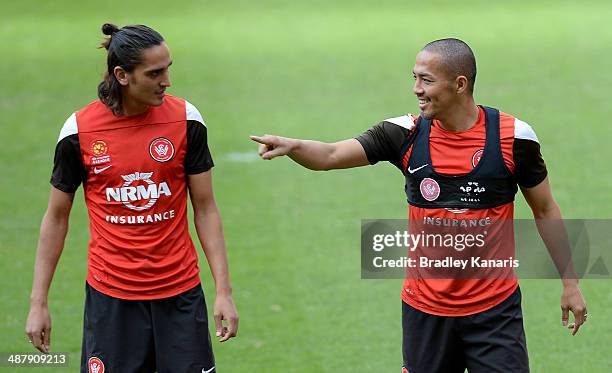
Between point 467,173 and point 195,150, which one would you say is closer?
point 467,173

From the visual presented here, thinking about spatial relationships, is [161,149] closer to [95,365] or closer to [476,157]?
[95,365]

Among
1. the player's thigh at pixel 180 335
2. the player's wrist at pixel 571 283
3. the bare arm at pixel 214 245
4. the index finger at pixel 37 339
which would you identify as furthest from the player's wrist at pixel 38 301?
the player's wrist at pixel 571 283

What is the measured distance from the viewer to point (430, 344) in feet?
20.2

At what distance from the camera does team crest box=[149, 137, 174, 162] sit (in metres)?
6.08

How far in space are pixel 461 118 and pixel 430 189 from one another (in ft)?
1.32

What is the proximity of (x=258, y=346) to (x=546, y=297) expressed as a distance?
2.74m

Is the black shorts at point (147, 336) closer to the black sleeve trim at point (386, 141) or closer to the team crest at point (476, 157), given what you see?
the black sleeve trim at point (386, 141)

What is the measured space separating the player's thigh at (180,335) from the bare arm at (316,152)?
2.93 feet

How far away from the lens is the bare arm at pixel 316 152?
19.7 feet

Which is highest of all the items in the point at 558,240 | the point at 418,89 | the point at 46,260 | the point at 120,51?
the point at 120,51

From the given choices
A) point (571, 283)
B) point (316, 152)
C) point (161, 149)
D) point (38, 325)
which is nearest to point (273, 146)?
point (316, 152)

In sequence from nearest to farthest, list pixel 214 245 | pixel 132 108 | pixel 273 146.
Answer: pixel 273 146 → pixel 132 108 → pixel 214 245

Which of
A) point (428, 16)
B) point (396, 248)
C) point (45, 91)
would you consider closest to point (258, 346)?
point (396, 248)

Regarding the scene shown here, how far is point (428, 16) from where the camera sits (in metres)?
26.2
